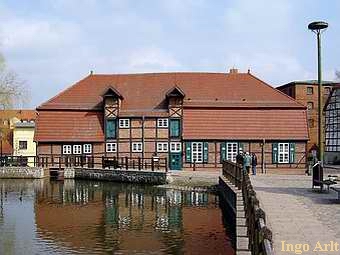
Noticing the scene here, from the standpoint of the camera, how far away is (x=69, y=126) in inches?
1767

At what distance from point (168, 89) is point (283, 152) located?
1125cm

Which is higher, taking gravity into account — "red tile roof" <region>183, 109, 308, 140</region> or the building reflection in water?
"red tile roof" <region>183, 109, 308, 140</region>

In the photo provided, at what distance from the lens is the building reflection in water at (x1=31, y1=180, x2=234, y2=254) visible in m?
16.1

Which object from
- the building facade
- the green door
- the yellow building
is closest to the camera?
the green door

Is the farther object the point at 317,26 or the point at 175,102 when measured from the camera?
the point at 175,102

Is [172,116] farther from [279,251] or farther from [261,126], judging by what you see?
[279,251]

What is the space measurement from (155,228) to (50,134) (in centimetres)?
2703

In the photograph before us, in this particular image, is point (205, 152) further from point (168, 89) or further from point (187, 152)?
point (168, 89)

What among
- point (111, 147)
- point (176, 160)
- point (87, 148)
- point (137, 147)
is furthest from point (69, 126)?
point (176, 160)

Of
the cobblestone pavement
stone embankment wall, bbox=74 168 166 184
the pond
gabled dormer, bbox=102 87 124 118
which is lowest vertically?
the pond

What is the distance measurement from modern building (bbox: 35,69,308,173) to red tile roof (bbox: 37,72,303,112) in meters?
0.08

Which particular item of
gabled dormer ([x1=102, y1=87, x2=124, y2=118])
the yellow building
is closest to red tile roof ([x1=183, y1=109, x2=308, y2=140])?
gabled dormer ([x1=102, y1=87, x2=124, y2=118])

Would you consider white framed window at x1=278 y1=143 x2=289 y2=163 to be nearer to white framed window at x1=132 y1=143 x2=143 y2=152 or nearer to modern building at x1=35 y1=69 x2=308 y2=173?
modern building at x1=35 y1=69 x2=308 y2=173

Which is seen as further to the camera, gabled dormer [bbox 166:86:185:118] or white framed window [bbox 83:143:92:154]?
white framed window [bbox 83:143:92:154]
